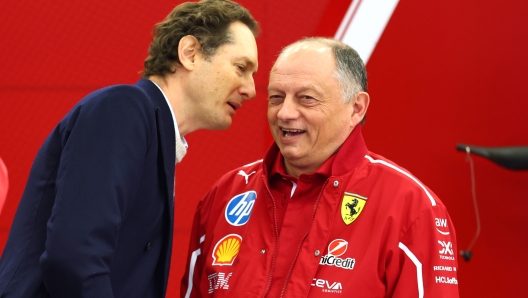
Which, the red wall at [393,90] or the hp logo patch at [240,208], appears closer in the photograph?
the hp logo patch at [240,208]

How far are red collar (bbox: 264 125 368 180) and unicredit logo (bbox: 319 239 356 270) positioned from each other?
0.18 metres

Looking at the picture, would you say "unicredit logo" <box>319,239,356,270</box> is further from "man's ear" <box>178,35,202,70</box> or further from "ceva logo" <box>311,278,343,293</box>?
"man's ear" <box>178,35,202,70</box>

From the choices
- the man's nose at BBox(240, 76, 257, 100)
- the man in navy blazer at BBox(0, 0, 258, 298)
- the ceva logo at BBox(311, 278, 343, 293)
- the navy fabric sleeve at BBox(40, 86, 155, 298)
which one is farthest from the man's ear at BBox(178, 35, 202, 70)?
the ceva logo at BBox(311, 278, 343, 293)

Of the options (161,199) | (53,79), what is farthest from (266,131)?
(161,199)

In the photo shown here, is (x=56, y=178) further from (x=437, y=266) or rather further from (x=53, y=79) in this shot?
(x=53, y=79)

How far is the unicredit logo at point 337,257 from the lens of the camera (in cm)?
157

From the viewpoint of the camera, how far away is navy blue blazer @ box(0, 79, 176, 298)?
51.9 inches

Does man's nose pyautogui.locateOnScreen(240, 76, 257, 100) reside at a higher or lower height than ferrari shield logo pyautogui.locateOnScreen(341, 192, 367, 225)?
higher

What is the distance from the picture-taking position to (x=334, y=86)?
1725mm

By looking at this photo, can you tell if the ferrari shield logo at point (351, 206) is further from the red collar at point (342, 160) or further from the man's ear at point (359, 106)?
the man's ear at point (359, 106)

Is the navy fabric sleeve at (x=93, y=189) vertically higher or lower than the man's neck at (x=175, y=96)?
lower

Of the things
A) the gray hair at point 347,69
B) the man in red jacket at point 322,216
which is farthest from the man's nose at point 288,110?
the gray hair at point 347,69

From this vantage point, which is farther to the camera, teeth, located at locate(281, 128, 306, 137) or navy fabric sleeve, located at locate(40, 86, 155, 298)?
teeth, located at locate(281, 128, 306, 137)

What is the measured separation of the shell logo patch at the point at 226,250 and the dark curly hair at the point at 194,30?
0.46 metres
